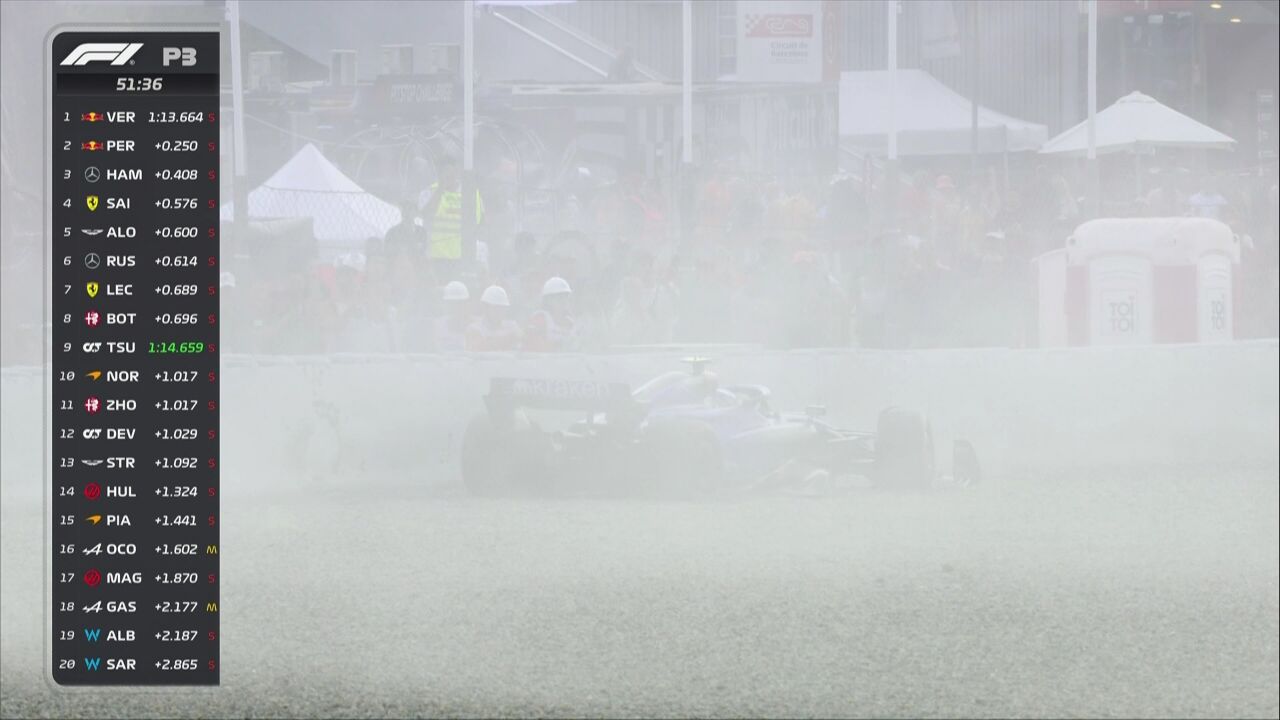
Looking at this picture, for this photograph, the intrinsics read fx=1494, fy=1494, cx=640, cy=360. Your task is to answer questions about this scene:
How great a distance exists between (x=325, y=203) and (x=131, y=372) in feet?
10.3

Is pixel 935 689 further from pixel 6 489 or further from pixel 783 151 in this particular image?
pixel 6 489

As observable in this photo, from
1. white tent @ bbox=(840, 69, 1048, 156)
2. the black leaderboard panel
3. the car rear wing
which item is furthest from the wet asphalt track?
the black leaderboard panel

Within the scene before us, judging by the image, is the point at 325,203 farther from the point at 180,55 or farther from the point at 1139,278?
the point at 180,55

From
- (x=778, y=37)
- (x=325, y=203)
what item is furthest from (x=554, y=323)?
(x=778, y=37)

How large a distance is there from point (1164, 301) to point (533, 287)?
71.1 inches

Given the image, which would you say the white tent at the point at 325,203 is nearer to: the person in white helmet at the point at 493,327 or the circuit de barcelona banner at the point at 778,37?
the person in white helmet at the point at 493,327

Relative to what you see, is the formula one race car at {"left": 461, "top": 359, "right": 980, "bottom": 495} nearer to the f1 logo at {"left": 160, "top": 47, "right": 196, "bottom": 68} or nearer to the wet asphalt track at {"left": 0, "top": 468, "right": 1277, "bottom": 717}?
the wet asphalt track at {"left": 0, "top": 468, "right": 1277, "bottom": 717}

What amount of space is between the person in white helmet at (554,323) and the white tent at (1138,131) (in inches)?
51.6

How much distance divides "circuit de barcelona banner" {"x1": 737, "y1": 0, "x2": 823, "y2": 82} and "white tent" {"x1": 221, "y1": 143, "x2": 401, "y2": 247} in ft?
3.07

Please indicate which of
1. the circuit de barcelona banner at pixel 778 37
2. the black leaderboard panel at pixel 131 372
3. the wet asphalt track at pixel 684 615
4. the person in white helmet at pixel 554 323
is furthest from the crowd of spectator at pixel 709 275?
the black leaderboard panel at pixel 131 372

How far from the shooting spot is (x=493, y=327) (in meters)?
3.98

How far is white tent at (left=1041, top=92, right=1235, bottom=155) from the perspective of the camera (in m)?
3.34

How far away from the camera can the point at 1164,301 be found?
428 centimetres

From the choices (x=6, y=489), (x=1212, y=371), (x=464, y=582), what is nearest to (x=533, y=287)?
(x=464, y=582)
